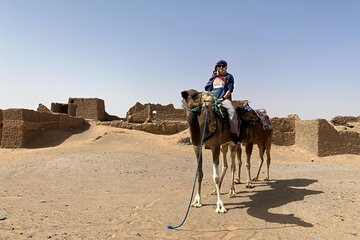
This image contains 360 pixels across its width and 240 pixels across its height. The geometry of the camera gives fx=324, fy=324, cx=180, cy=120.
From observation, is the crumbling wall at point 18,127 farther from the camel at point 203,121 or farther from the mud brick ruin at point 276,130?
the camel at point 203,121

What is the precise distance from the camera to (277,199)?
6715 millimetres

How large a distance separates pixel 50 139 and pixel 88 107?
964 cm

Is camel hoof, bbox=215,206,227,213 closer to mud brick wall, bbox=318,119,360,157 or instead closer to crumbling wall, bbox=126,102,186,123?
mud brick wall, bbox=318,119,360,157

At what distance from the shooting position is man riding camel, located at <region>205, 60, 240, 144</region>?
6.58 metres

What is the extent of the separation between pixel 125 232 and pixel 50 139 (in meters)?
14.6

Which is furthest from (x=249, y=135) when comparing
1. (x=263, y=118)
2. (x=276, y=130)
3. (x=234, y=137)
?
(x=276, y=130)

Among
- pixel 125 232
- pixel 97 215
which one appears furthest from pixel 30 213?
pixel 125 232

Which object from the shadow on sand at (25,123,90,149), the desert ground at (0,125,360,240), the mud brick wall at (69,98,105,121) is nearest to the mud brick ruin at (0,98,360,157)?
the shadow on sand at (25,123,90,149)

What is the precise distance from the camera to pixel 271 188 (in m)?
8.04

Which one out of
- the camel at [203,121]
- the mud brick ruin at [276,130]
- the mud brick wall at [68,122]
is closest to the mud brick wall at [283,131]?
the mud brick ruin at [276,130]

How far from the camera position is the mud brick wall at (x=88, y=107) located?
2689 centimetres

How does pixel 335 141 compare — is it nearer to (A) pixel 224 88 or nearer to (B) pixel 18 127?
(A) pixel 224 88

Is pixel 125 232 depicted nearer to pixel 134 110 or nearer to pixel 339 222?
pixel 339 222

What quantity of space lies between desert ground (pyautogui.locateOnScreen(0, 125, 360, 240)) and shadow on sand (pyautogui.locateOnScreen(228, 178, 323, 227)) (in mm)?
17
